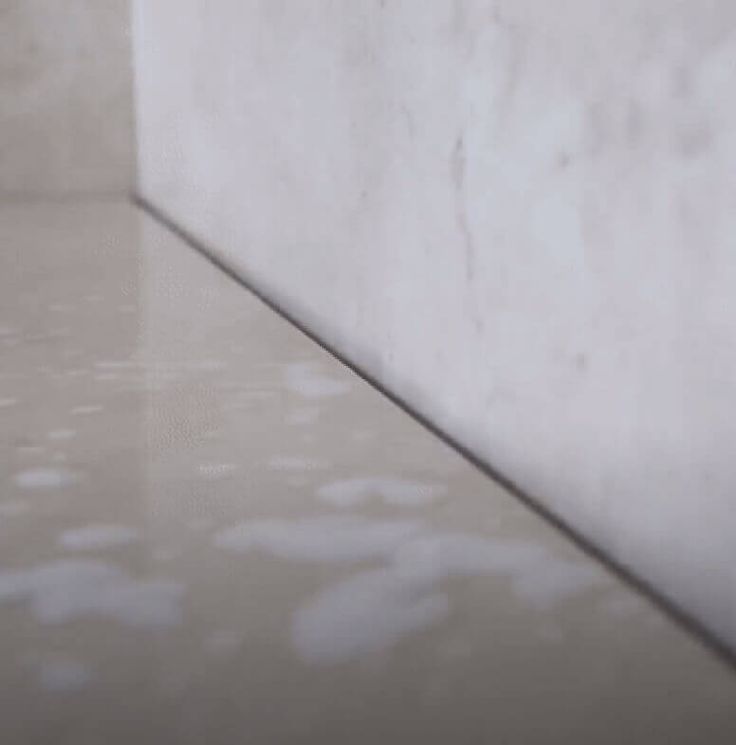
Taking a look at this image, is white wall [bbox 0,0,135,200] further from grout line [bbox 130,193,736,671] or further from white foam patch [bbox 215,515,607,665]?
white foam patch [bbox 215,515,607,665]

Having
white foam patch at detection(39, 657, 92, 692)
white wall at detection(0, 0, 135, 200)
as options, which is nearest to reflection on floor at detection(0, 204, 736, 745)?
white foam patch at detection(39, 657, 92, 692)

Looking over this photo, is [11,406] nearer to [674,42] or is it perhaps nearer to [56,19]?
[674,42]

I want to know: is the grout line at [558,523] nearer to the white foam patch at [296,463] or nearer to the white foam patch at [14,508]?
the white foam patch at [296,463]

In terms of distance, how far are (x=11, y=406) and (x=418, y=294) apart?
1.26ft

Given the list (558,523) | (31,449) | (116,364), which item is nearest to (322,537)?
(558,523)

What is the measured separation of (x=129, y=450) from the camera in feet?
2.81

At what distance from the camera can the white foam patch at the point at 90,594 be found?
0.60 metres

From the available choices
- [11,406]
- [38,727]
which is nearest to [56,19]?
[11,406]

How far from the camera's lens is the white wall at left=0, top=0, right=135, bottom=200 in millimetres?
3084

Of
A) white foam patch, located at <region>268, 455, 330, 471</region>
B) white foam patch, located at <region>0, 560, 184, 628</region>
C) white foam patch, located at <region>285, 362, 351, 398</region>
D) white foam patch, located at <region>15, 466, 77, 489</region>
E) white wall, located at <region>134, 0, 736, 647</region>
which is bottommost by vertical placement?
white foam patch, located at <region>285, 362, 351, 398</region>

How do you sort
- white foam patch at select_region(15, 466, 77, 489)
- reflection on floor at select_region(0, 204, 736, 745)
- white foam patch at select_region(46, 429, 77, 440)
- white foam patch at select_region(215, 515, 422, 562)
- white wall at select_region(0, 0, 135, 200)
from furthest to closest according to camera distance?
white wall at select_region(0, 0, 135, 200)
white foam patch at select_region(46, 429, 77, 440)
white foam patch at select_region(15, 466, 77, 489)
white foam patch at select_region(215, 515, 422, 562)
reflection on floor at select_region(0, 204, 736, 745)

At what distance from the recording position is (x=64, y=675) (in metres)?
0.53

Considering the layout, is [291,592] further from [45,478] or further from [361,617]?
[45,478]

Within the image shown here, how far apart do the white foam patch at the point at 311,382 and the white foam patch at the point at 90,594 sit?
401 mm
